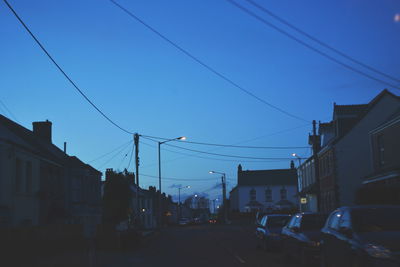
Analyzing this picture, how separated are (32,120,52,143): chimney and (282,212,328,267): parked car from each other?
2673cm

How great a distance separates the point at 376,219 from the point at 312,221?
5.53m

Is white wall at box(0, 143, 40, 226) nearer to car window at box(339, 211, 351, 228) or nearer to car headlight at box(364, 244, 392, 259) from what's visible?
car window at box(339, 211, 351, 228)

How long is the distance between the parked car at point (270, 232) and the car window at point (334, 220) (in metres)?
8.25

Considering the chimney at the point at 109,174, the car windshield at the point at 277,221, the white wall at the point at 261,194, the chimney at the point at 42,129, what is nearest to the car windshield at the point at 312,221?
the car windshield at the point at 277,221

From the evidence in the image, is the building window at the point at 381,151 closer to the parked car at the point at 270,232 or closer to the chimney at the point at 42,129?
the parked car at the point at 270,232

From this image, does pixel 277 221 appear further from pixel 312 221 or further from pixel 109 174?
pixel 109 174

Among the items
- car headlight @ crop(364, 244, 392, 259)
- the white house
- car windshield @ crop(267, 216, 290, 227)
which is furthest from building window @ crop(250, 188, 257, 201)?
car headlight @ crop(364, 244, 392, 259)

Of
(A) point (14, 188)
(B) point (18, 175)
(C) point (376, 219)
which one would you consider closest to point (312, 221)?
(C) point (376, 219)

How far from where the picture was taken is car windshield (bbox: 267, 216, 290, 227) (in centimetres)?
2206

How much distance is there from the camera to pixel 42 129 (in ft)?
130

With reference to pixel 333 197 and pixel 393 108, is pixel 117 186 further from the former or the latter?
pixel 393 108

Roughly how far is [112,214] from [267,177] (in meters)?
52.5

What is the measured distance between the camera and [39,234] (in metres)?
21.4

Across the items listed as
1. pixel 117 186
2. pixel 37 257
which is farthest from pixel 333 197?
pixel 37 257
